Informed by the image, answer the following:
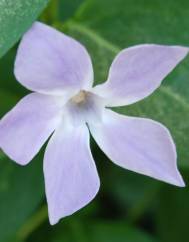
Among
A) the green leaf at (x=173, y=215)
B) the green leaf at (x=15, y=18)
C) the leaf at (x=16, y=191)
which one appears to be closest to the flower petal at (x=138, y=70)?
the green leaf at (x=15, y=18)

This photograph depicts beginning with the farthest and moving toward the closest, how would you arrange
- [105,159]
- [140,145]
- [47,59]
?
[105,159], [140,145], [47,59]

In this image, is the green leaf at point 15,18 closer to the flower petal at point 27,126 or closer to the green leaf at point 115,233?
the flower petal at point 27,126

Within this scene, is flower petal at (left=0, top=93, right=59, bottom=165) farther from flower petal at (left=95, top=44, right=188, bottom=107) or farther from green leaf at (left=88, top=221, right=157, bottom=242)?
green leaf at (left=88, top=221, right=157, bottom=242)

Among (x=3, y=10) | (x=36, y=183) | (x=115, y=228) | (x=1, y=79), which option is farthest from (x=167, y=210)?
(x=3, y=10)

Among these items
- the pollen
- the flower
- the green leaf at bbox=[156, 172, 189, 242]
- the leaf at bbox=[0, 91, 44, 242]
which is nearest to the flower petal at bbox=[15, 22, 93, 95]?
the flower

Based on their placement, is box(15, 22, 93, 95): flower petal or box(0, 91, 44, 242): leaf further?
box(0, 91, 44, 242): leaf

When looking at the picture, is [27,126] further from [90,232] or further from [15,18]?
[90,232]

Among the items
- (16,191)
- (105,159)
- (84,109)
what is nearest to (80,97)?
(84,109)
